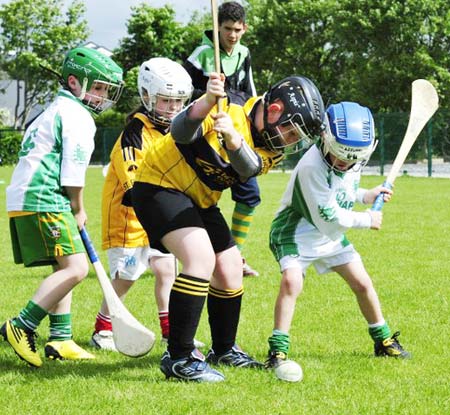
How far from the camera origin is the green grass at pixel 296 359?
361 cm

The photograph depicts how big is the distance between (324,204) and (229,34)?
9.22 ft

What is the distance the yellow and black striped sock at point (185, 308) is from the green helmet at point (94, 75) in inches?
47.9

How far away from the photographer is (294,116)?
373 centimetres

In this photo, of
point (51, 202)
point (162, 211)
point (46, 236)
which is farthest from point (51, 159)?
point (162, 211)

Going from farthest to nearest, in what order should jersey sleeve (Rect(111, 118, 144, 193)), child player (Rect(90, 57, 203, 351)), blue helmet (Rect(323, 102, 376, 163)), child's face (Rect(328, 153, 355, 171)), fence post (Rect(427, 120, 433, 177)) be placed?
fence post (Rect(427, 120, 433, 177)), jersey sleeve (Rect(111, 118, 144, 193)), child player (Rect(90, 57, 203, 351)), child's face (Rect(328, 153, 355, 171)), blue helmet (Rect(323, 102, 376, 163))

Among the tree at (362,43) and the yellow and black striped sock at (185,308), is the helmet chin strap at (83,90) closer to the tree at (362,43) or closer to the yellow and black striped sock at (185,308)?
the yellow and black striped sock at (185,308)

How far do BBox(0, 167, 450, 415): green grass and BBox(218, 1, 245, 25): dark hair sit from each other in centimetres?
223

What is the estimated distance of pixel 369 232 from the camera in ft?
34.1

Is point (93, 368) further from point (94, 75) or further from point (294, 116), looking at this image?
point (294, 116)

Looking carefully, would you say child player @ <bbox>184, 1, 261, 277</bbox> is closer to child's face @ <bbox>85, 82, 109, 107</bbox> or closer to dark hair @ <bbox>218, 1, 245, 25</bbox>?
dark hair @ <bbox>218, 1, 245, 25</bbox>

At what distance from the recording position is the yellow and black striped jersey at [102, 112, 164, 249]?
492cm

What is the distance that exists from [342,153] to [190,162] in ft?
2.60

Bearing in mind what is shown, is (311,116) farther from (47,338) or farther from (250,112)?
(47,338)

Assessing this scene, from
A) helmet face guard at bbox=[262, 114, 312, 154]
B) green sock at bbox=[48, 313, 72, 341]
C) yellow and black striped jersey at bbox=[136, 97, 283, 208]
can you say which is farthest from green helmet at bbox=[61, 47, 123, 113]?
green sock at bbox=[48, 313, 72, 341]
